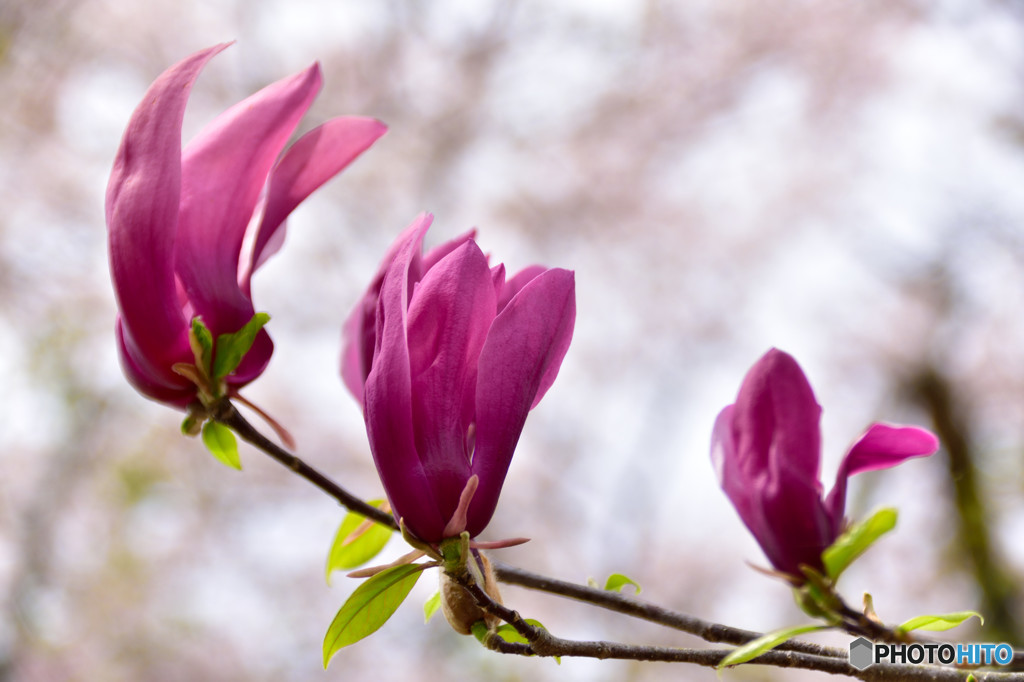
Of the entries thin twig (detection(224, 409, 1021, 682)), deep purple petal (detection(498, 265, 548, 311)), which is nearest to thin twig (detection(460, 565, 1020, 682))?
thin twig (detection(224, 409, 1021, 682))

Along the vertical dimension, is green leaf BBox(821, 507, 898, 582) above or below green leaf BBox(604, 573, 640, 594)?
below

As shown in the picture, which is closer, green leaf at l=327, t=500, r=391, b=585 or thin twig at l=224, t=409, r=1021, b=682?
thin twig at l=224, t=409, r=1021, b=682

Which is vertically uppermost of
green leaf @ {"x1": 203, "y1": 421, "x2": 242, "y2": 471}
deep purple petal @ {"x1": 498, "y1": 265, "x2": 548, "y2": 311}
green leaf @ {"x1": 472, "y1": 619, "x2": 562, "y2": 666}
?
deep purple petal @ {"x1": 498, "y1": 265, "x2": 548, "y2": 311}

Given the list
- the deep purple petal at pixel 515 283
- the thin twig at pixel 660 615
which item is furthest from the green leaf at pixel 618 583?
the deep purple petal at pixel 515 283

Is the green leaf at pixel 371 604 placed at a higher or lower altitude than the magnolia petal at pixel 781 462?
lower

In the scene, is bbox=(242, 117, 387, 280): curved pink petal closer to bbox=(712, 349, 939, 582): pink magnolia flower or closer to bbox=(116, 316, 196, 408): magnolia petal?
bbox=(116, 316, 196, 408): magnolia petal

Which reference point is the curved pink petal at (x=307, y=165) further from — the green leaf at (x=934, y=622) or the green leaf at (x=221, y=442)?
the green leaf at (x=934, y=622)

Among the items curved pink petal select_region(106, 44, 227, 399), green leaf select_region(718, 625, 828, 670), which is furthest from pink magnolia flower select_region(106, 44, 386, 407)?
green leaf select_region(718, 625, 828, 670)
